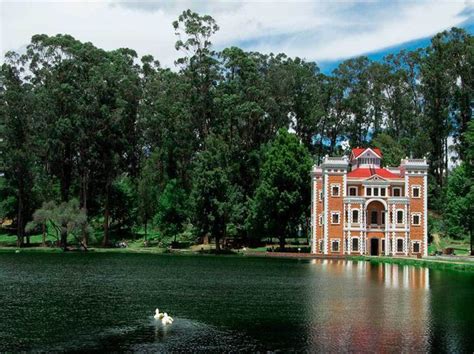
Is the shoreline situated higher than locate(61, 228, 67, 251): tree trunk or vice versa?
locate(61, 228, 67, 251): tree trunk

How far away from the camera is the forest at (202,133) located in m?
80.4

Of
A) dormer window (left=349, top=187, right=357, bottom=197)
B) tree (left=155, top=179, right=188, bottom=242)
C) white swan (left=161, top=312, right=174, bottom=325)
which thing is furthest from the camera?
tree (left=155, top=179, right=188, bottom=242)

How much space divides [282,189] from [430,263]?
2305 centimetres

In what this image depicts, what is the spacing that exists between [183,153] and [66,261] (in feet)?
101

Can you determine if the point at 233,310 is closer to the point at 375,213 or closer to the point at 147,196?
the point at 375,213

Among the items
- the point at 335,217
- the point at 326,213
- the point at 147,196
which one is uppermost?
the point at 147,196

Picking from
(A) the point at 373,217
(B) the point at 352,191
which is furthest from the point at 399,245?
(B) the point at 352,191

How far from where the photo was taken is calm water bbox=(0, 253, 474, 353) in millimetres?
23266

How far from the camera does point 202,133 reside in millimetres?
91062

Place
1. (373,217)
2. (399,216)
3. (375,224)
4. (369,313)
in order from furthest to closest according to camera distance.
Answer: (373,217) → (375,224) → (399,216) → (369,313)

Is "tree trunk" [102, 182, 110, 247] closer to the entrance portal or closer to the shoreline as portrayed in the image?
the shoreline

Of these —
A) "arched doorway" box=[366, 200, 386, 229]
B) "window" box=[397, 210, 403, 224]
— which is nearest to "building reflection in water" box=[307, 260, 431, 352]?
"window" box=[397, 210, 403, 224]

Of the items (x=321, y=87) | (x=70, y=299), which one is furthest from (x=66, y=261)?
(x=321, y=87)

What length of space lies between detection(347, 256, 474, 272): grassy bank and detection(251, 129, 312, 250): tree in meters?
9.85
